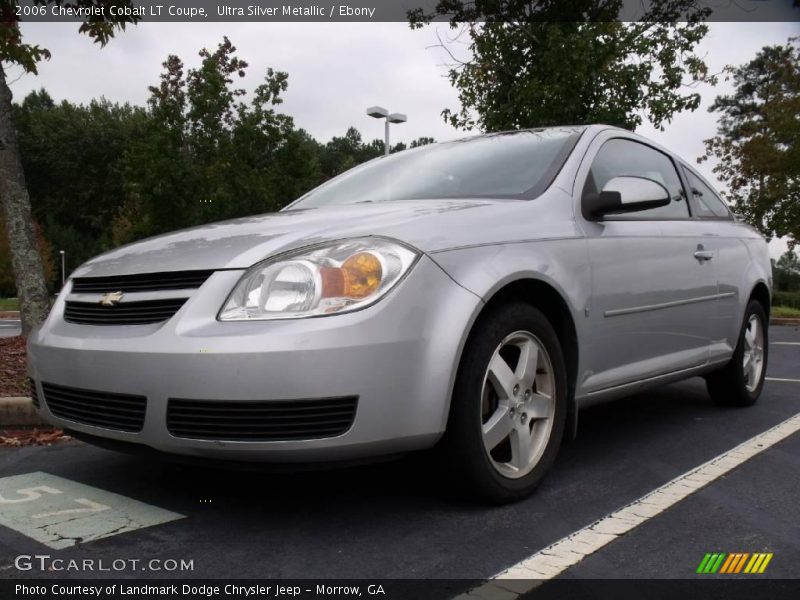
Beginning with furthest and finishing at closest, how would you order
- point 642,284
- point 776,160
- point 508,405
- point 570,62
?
1. point 776,160
2. point 570,62
3. point 642,284
4. point 508,405

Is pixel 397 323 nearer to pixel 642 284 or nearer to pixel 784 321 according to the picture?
pixel 642 284

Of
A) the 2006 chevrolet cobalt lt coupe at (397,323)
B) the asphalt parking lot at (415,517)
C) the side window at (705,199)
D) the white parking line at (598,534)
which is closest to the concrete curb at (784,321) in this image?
the side window at (705,199)

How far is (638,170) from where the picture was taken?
4230 mm

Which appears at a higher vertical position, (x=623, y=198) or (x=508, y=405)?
(x=623, y=198)

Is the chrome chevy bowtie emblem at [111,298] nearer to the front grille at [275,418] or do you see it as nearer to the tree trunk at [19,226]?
the front grille at [275,418]

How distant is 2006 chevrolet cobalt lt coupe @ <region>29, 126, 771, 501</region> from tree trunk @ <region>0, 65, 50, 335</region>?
13.6 feet

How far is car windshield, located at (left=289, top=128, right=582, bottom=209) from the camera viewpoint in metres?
3.51

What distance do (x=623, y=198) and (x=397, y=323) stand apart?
4.94 feet

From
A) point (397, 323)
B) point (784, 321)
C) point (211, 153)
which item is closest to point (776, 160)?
point (784, 321)

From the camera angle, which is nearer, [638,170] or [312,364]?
[312,364]

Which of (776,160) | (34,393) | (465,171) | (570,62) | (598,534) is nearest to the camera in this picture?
(598,534)

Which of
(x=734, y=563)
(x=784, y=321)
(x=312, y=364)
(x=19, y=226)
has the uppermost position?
(x=19, y=226)

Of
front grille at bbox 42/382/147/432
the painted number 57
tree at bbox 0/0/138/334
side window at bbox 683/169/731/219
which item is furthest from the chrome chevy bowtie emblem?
tree at bbox 0/0/138/334
